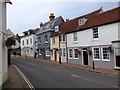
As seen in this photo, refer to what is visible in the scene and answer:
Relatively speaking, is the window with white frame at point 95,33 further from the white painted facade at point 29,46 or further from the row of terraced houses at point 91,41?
the white painted facade at point 29,46

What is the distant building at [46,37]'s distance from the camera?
50.5 metres

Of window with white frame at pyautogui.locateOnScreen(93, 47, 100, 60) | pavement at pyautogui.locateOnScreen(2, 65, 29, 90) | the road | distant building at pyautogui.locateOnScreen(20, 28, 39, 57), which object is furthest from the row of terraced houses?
distant building at pyautogui.locateOnScreen(20, 28, 39, 57)

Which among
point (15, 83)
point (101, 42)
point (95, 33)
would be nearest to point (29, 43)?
point (95, 33)

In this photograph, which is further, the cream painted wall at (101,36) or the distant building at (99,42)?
the cream painted wall at (101,36)

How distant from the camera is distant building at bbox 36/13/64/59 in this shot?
5050 centimetres

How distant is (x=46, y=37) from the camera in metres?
52.1

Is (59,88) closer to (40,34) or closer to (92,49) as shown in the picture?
(92,49)

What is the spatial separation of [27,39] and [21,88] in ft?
191

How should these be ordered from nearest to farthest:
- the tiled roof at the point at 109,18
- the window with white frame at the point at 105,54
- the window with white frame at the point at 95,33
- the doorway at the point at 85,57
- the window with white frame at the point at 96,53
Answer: the tiled roof at the point at 109,18 < the window with white frame at the point at 105,54 < the window with white frame at the point at 96,53 < the window with white frame at the point at 95,33 < the doorway at the point at 85,57

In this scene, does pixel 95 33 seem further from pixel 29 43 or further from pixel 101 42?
pixel 29 43

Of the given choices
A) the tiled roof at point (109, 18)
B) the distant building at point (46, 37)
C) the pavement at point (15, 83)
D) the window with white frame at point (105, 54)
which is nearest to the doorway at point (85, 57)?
the tiled roof at point (109, 18)

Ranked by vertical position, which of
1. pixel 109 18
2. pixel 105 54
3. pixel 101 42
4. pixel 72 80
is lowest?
pixel 72 80

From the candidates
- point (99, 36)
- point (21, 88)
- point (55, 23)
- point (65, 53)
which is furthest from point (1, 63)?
point (55, 23)

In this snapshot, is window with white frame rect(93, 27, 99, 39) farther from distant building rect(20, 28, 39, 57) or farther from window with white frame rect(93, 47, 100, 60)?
distant building rect(20, 28, 39, 57)
